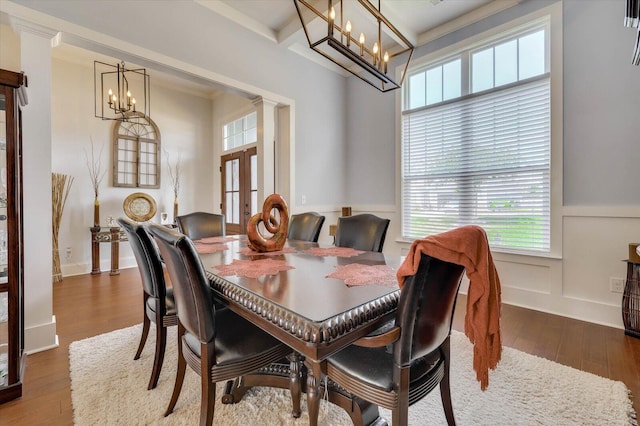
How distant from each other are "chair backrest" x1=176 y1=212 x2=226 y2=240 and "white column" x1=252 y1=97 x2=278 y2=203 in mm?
838

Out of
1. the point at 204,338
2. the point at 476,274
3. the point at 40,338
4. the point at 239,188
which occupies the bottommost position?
the point at 40,338

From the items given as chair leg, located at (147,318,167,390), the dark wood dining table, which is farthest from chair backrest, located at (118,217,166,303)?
the dark wood dining table

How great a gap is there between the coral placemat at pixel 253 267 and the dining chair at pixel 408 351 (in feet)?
1.72

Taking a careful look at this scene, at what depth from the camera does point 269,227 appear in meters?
2.04

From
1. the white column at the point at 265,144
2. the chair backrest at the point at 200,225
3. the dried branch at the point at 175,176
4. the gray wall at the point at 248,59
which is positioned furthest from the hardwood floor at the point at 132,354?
the gray wall at the point at 248,59

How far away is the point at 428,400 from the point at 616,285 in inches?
87.7

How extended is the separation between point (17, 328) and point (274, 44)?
3.65 meters

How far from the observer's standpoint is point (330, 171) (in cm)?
444

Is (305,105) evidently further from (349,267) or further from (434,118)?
(349,267)

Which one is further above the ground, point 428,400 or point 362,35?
point 362,35

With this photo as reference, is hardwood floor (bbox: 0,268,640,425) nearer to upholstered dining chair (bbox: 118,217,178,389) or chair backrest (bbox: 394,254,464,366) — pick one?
upholstered dining chair (bbox: 118,217,178,389)

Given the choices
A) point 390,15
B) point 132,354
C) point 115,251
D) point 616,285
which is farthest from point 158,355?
point 390,15

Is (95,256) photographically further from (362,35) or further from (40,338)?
(362,35)

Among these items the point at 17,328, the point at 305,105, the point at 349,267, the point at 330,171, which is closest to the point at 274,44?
the point at 305,105
